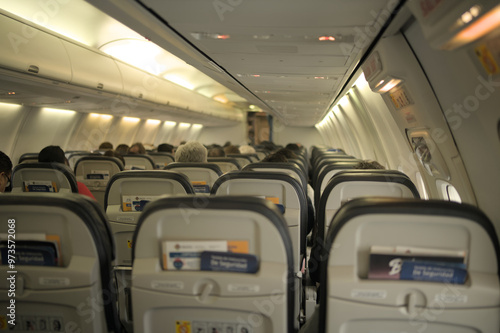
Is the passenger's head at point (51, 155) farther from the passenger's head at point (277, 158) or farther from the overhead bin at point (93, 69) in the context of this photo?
the passenger's head at point (277, 158)

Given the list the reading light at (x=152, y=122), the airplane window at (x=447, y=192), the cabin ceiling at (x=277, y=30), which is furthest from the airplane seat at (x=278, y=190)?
the reading light at (x=152, y=122)

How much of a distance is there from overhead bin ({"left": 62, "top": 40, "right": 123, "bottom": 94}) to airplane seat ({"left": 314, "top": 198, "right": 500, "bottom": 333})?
6187mm

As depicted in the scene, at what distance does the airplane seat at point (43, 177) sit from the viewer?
4.56 m

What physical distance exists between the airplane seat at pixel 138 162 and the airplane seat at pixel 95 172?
975 mm

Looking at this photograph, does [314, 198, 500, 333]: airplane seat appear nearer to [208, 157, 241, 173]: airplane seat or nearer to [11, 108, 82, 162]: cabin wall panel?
[208, 157, 241, 173]: airplane seat

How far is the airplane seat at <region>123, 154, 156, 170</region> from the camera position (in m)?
7.56

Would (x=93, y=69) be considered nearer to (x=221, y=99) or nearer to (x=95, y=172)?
(x=95, y=172)

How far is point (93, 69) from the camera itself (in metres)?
7.34

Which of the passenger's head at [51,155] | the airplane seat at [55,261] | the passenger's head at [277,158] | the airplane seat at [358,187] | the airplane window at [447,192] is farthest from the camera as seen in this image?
the passenger's head at [277,158]

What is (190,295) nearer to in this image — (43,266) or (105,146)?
(43,266)

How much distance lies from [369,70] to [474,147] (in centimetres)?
144

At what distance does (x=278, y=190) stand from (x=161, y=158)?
19.1ft

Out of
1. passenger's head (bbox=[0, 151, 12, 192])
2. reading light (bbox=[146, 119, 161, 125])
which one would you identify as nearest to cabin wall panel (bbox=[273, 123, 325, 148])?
reading light (bbox=[146, 119, 161, 125])

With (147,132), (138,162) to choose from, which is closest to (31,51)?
(138,162)
